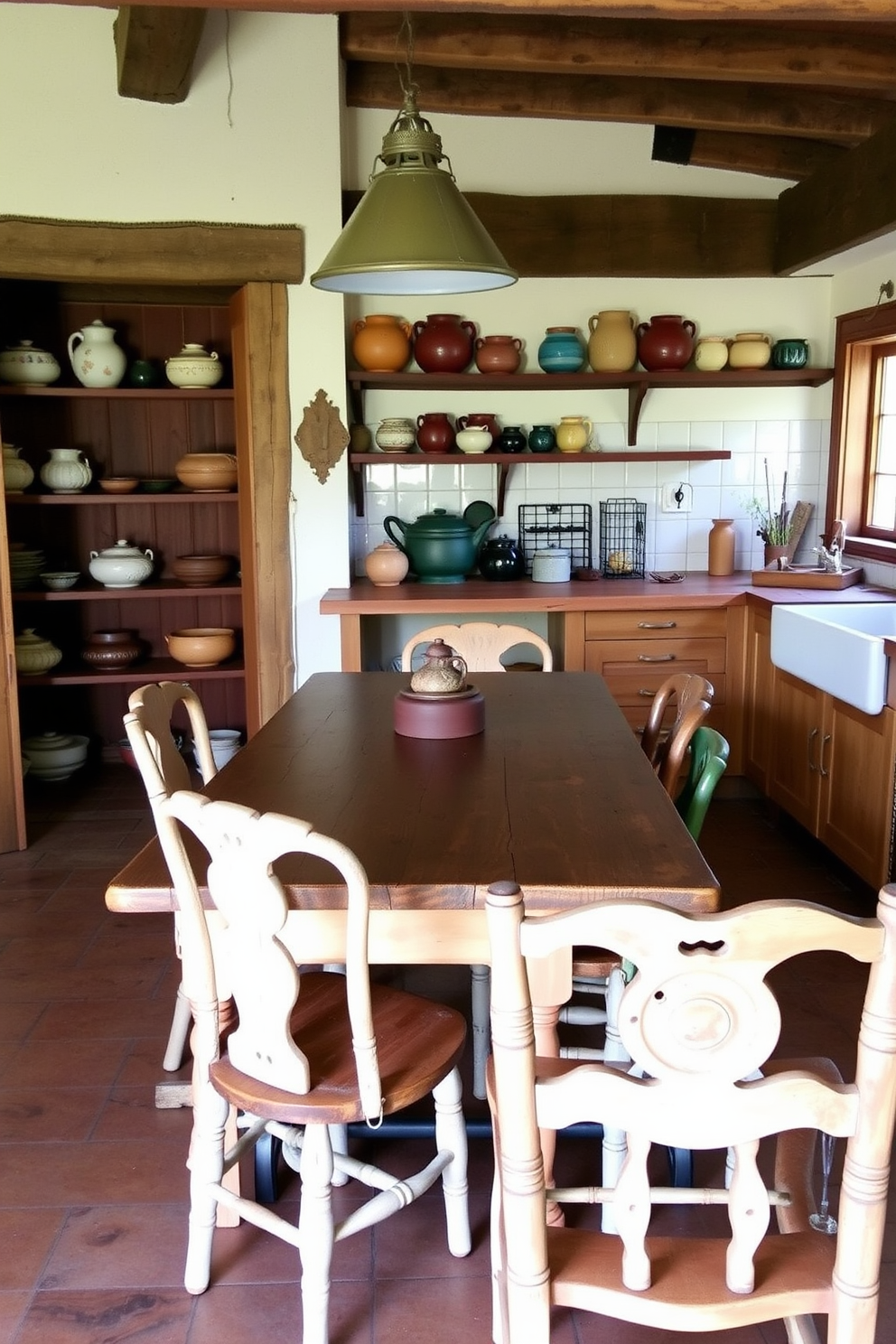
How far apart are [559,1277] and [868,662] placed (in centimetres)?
227

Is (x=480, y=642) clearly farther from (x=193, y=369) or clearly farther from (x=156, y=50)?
(x=156, y=50)

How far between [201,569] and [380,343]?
1.19 meters

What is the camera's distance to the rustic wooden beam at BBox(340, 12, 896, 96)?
11.7 feet

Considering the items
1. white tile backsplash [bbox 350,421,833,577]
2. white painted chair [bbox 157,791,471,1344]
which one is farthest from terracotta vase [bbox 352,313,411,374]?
white painted chair [bbox 157,791,471,1344]

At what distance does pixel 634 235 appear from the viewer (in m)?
4.77

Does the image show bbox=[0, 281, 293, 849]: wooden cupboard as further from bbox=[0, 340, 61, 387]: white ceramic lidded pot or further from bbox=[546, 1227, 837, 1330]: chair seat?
bbox=[546, 1227, 837, 1330]: chair seat

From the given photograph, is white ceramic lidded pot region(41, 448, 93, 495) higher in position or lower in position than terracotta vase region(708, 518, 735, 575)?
higher

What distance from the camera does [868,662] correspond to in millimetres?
3225

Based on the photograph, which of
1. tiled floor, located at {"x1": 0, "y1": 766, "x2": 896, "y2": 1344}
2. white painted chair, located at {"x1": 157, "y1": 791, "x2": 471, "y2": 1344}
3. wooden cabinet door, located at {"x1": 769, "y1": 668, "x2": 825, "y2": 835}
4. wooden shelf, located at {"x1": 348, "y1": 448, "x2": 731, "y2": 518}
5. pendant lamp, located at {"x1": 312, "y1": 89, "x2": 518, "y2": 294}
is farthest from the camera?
wooden shelf, located at {"x1": 348, "y1": 448, "x2": 731, "y2": 518}

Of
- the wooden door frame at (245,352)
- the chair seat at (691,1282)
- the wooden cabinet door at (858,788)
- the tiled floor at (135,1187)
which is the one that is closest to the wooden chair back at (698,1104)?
the chair seat at (691,1282)

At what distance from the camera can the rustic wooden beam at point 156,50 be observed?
361cm

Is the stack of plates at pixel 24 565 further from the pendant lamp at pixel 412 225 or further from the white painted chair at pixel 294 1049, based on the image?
the white painted chair at pixel 294 1049

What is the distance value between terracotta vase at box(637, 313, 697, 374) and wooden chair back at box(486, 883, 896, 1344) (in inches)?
147

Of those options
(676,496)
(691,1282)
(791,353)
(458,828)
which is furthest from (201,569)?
(691,1282)
